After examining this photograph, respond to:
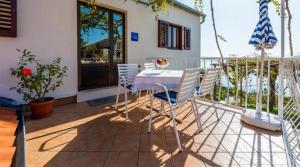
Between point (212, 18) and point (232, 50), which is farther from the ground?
point (212, 18)

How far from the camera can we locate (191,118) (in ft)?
10.8

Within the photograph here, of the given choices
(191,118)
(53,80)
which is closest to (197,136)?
(191,118)

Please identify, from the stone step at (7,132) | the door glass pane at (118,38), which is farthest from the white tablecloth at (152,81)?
the door glass pane at (118,38)

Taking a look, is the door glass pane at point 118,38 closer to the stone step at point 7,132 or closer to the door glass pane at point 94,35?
the door glass pane at point 94,35

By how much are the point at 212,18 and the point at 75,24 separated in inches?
182

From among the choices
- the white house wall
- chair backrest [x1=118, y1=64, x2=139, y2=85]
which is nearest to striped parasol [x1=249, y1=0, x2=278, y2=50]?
chair backrest [x1=118, y1=64, x2=139, y2=85]

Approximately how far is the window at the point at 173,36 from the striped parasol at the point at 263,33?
157 inches

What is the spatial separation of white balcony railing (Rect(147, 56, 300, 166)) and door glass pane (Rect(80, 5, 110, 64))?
1.61 meters

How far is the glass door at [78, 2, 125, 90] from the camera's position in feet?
15.1

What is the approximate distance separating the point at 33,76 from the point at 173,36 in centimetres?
540

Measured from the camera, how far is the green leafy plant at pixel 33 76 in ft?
10.4

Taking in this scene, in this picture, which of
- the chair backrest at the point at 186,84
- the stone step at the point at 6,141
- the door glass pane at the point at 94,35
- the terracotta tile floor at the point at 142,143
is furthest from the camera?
the door glass pane at the point at 94,35

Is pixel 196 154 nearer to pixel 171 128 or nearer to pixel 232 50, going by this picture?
pixel 171 128

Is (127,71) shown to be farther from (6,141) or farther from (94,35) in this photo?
(6,141)
